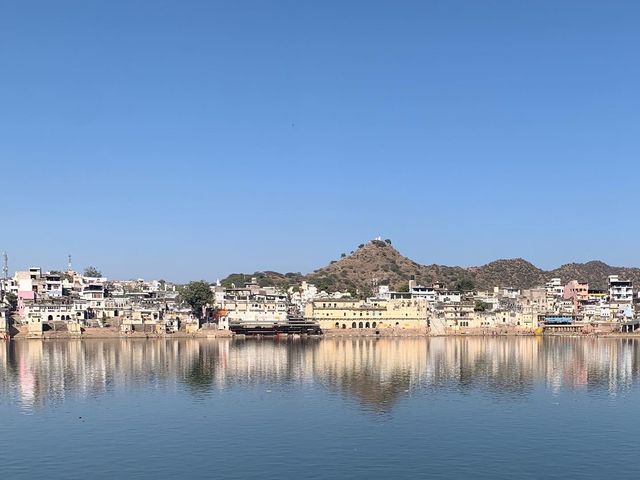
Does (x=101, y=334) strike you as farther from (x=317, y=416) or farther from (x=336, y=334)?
(x=317, y=416)

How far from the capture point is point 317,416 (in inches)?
1199

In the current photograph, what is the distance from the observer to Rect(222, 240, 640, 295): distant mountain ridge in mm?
125562

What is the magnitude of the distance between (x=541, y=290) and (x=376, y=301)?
83.4ft

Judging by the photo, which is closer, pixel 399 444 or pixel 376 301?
pixel 399 444

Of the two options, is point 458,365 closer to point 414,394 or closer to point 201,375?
point 414,394

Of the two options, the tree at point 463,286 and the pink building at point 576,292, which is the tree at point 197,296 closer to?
the tree at point 463,286

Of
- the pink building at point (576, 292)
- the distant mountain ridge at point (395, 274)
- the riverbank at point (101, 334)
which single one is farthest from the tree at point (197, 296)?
the pink building at point (576, 292)

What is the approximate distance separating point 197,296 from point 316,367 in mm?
34154

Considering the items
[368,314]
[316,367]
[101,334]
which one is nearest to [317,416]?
[316,367]

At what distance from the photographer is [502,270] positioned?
140875mm

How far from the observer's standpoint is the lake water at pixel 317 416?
74.7 ft

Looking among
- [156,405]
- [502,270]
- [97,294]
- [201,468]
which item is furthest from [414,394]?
[502,270]

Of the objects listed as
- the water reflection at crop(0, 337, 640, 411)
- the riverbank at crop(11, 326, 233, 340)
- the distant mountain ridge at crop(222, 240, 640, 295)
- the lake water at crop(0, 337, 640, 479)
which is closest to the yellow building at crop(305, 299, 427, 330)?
the water reflection at crop(0, 337, 640, 411)

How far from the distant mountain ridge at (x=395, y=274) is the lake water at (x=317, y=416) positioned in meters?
71.0
